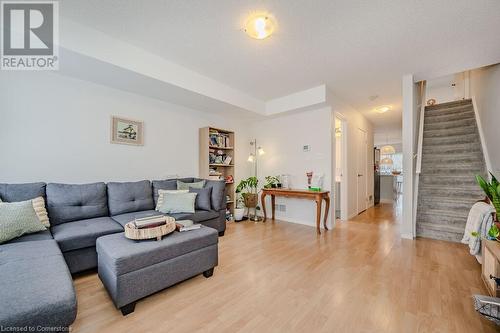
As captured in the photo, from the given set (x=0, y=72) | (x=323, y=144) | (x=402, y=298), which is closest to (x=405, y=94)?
(x=323, y=144)

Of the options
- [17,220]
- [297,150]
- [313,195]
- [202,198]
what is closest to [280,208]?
[313,195]

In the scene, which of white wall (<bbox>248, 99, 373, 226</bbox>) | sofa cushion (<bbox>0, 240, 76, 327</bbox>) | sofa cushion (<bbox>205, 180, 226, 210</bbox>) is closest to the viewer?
sofa cushion (<bbox>0, 240, 76, 327</bbox>)

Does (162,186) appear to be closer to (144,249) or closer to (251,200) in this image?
(144,249)

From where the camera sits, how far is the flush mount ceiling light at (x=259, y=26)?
199cm

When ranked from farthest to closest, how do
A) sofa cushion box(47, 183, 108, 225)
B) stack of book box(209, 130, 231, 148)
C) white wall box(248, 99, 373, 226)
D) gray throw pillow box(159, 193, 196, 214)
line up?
stack of book box(209, 130, 231, 148) < white wall box(248, 99, 373, 226) < gray throw pillow box(159, 193, 196, 214) < sofa cushion box(47, 183, 108, 225)

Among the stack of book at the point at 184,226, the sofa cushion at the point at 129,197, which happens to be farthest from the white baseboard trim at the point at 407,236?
the sofa cushion at the point at 129,197

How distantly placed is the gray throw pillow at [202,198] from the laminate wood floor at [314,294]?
709 millimetres

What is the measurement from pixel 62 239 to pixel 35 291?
1.06 meters

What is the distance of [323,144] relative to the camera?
391cm

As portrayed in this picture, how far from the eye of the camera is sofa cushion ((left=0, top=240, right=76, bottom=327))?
3.00ft

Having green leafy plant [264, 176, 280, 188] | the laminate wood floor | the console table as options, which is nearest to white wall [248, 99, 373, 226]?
green leafy plant [264, 176, 280, 188]

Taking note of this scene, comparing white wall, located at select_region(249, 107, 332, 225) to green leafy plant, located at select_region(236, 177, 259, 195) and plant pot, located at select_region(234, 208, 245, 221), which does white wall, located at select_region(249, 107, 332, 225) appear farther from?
plant pot, located at select_region(234, 208, 245, 221)

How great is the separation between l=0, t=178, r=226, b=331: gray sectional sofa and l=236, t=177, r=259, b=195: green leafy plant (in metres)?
1.13

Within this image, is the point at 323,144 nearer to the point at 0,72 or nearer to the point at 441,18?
the point at 441,18
